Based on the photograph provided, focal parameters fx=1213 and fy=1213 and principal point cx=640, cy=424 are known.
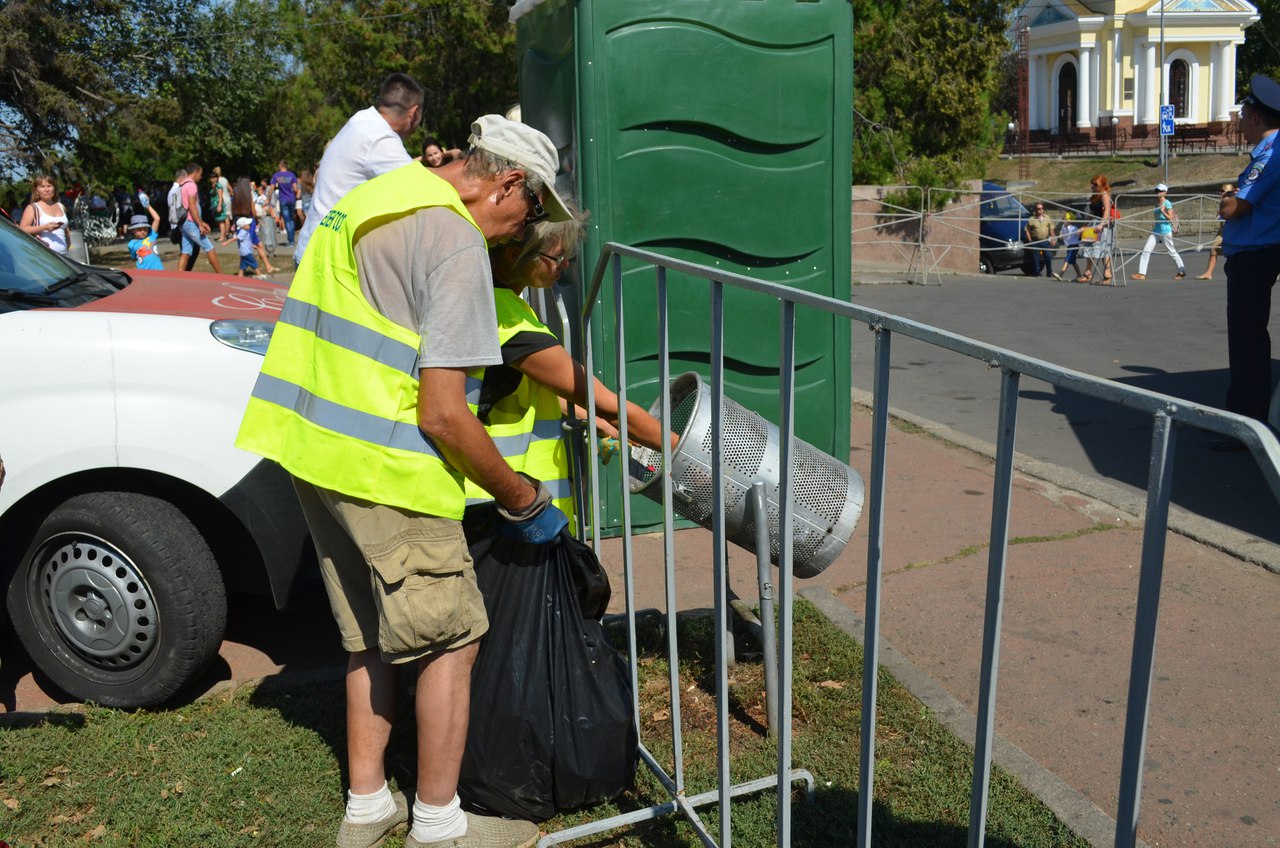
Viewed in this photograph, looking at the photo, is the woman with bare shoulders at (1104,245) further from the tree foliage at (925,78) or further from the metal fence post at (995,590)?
the metal fence post at (995,590)

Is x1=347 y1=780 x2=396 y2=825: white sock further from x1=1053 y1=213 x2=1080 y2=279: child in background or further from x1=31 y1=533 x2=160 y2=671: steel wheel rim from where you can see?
x1=1053 y1=213 x2=1080 y2=279: child in background

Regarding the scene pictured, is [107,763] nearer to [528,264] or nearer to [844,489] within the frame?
[528,264]

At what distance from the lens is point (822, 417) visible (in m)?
5.70

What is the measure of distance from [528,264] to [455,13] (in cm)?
2833

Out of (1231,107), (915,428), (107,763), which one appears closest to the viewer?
(107,763)

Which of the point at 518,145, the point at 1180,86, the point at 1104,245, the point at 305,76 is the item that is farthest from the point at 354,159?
the point at 1180,86

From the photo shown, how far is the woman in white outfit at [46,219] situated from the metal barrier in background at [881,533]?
10706 mm

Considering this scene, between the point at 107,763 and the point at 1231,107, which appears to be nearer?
the point at 107,763

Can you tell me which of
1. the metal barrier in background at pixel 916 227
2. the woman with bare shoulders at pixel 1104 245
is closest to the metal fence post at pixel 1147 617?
the woman with bare shoulders at pixel 1104 245

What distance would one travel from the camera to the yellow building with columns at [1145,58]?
57312 millimetres

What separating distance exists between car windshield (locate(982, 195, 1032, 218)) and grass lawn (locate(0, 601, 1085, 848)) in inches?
785

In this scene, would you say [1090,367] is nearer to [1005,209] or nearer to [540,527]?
[540,527]

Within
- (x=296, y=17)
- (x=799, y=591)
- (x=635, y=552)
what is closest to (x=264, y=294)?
(x=635, y=552)

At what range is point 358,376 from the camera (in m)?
2.76
